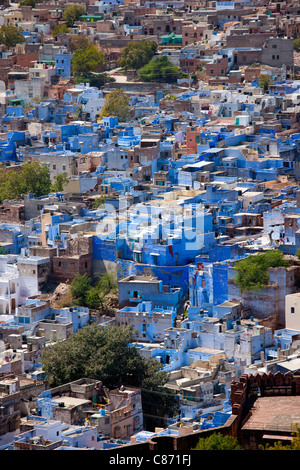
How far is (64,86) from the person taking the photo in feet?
188

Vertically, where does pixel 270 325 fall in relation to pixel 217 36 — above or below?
below

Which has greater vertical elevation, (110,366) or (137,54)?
(137,54)

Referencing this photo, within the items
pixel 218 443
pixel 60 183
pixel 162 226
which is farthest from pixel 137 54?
pixel 218 443

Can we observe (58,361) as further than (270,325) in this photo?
No

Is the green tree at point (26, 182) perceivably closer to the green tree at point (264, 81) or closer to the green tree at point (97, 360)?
the green tree at point (264, 81)

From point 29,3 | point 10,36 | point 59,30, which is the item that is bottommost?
point 10,36

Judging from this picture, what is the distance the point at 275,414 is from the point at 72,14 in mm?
45825

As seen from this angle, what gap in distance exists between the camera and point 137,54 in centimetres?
6009

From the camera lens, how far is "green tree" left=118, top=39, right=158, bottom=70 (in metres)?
60.0

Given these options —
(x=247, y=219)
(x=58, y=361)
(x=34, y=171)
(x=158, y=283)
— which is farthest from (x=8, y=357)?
(x=34, y=171)

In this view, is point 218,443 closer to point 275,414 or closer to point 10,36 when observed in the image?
point 275,414

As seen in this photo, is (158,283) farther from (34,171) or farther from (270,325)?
(34,171)

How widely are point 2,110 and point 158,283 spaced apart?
2258 cm

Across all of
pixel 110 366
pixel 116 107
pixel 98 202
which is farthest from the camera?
pixel 116 107
